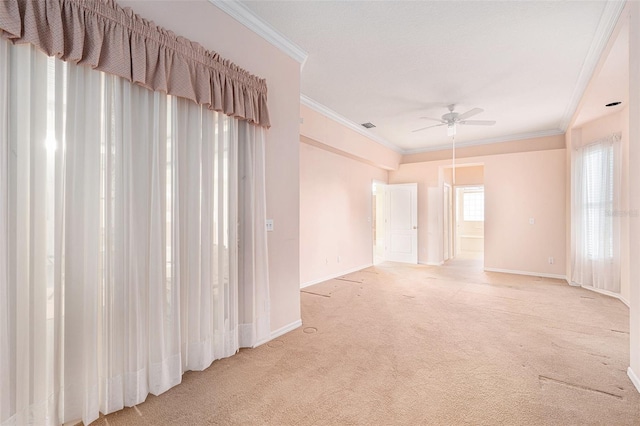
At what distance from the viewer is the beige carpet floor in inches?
69.7

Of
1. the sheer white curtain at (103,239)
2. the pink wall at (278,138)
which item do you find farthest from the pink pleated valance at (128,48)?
the pink wall at (278,138)

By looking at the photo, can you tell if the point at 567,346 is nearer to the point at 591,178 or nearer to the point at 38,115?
the point at 591,178

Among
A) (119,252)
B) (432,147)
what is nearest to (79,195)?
(119,252)

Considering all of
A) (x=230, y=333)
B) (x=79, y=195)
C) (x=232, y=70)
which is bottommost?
(x=230, y=333)

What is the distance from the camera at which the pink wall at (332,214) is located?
4.95m

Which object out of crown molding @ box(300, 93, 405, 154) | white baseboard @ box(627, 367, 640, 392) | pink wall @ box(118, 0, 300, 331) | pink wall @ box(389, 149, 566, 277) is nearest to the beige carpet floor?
white baseboard @ box(627, 367, 640, 392)

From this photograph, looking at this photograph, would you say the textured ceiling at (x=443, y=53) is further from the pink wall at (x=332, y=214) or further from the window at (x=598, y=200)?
the pink wall at (x=332, y=214)

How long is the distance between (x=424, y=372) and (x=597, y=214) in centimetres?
442

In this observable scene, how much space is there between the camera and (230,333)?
243cm

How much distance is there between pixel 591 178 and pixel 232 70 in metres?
5.65

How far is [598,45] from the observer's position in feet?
9.30

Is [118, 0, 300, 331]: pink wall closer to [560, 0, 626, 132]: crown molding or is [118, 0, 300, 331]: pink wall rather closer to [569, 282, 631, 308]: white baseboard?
[560, 0, 626, 132]: crown molding

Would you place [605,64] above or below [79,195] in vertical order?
above

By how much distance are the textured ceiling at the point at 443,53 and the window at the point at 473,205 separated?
5.30m
